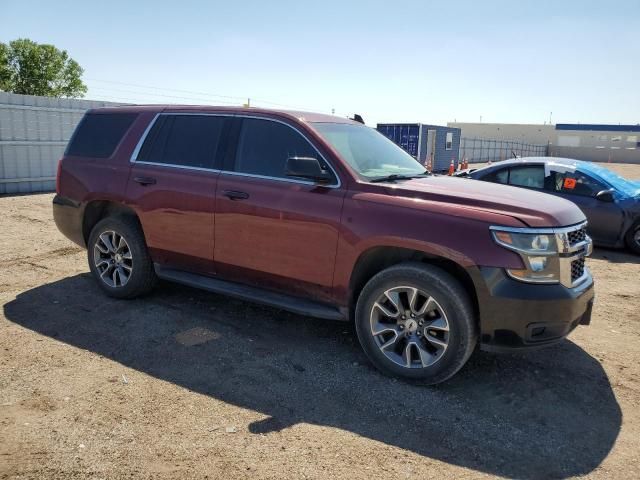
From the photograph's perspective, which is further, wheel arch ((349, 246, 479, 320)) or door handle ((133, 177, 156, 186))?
door handle ((133, 177, 156, 186))

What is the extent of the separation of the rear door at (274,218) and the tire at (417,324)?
1.48 feet

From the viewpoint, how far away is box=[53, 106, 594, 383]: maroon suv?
3408 millimetres

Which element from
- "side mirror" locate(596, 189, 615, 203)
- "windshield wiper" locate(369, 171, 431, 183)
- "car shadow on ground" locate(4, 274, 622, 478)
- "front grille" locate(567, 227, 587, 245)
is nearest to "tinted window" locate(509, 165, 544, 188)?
"side mirror" locate(596, 189, 615, 203)

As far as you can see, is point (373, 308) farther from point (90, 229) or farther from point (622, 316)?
point (90, 229)

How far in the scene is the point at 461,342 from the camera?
3.49 metres

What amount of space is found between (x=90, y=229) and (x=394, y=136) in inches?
811

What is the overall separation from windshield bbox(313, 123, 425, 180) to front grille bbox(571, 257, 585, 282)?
1537 mm

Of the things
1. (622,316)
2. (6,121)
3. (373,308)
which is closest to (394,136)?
(6,121)

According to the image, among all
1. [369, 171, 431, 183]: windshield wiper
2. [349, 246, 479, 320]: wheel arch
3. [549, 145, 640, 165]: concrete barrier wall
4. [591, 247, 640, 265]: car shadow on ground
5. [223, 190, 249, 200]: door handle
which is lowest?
[591, 247, 640, 265]: car shadow on ground

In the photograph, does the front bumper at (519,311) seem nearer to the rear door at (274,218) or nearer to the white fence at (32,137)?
the rear door at (274,218)

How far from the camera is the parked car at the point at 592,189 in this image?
8023 millimetres

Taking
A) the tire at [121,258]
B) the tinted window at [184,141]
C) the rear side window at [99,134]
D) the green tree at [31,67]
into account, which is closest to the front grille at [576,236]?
the tinted window at [184,141]

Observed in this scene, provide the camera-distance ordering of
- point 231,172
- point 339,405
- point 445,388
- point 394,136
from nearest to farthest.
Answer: point 339,405 → point 445,388 → point 231,172 → point 394,136

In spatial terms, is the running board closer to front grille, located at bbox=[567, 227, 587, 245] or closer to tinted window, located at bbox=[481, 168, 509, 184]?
front grille, located at bbox=[567, 227, 587, 245]
